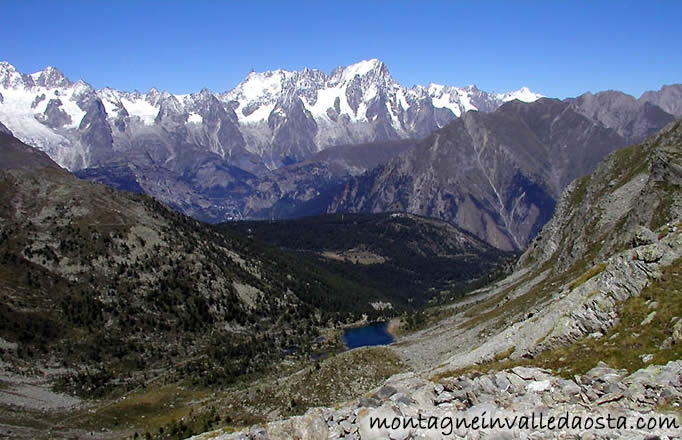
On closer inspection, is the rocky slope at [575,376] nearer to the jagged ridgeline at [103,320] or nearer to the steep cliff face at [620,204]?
the steep cliff face at [620,204]

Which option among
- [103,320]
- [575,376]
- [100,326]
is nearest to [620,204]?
[575,376]

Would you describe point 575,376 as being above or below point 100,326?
above

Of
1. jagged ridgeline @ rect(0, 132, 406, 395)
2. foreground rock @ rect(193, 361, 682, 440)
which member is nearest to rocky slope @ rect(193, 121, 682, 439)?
foreground rock @ rect(193, 361, 682, 440)

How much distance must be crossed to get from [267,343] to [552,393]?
159614mm

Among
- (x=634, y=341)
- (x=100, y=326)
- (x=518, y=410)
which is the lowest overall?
(x=100, y=326)

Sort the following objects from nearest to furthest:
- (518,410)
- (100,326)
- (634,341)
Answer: (518,410)
(634,341)
(100,326)

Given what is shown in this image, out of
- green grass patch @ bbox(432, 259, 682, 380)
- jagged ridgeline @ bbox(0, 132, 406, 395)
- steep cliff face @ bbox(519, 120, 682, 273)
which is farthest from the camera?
jagged ridgeline @ bbox(0, 132, 406, 395)

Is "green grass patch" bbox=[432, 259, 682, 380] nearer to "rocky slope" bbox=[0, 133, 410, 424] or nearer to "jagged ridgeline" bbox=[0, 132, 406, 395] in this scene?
"rocky slope" bbox=[0, 133, 410, 424]

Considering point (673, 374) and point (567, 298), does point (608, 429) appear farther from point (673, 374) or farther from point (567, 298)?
point (567, 298)

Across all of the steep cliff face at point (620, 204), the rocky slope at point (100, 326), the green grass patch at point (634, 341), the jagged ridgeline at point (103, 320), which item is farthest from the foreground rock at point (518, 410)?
the jagged ridgeline at point (103, 320)

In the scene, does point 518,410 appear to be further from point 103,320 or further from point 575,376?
point 103,320

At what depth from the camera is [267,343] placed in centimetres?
18600

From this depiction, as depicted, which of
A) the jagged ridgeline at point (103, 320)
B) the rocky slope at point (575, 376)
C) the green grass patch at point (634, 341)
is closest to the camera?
the rocky slope at point (575, 376)

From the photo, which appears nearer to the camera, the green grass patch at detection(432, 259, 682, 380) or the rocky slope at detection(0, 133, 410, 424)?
the green grass patch at detection(432, 259, 682, 380)
